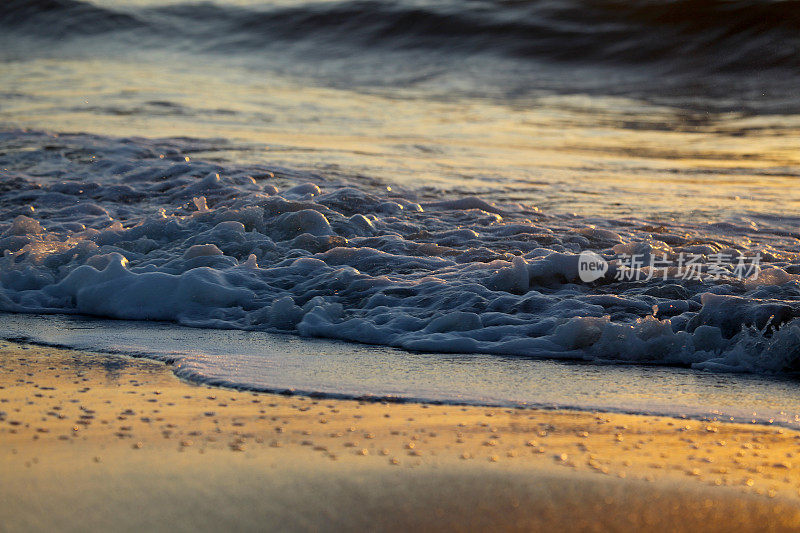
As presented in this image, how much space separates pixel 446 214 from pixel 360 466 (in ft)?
12.1

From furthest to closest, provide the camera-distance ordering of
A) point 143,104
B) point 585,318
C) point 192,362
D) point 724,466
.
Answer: point 143,104
point 585,318
point 192,362
point 724,466

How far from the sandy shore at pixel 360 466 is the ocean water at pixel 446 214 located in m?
0.25

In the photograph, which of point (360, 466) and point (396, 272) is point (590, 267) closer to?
point (396, 272)

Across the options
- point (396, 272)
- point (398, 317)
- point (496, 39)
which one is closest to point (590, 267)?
point (396, 272)

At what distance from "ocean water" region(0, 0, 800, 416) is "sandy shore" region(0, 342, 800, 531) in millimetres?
248

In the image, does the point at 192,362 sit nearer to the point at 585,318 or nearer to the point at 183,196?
the point at 585,318

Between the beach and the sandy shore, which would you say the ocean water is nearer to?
the beach

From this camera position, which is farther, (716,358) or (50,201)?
(50,201)

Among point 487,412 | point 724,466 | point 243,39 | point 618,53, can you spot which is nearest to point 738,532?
point 724,466

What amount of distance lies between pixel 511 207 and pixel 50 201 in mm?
3149

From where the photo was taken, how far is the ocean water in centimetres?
353

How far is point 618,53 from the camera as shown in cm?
1417

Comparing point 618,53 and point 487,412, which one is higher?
point 618,53

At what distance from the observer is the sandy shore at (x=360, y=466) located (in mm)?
2064
